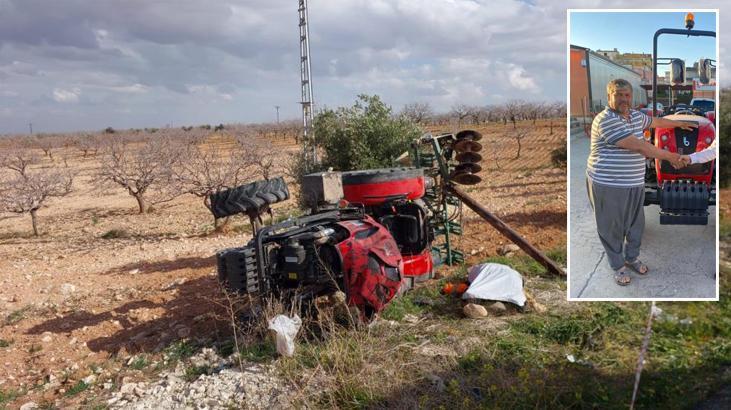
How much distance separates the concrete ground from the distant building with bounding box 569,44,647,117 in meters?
0.58

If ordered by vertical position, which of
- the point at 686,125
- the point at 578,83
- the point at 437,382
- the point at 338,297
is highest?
the point at 578,83

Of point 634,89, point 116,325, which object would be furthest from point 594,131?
point 116,325

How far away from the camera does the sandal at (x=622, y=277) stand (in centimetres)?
355

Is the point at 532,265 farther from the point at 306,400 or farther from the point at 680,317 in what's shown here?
the point at 306,400

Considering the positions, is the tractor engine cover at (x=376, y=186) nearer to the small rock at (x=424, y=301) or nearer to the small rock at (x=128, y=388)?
the small rock at (x=424, y=301)

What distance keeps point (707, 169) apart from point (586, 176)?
0.74 metres

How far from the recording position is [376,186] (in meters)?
5.63

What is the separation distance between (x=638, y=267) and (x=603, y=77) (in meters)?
1.22

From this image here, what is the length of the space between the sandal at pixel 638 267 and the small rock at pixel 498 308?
7.67 feet

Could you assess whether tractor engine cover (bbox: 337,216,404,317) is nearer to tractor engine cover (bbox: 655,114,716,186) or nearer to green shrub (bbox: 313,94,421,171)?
tractor engine cover (bbox: 655,114,716,186)

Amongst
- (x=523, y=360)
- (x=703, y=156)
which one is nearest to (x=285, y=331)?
(x=523, y=360)

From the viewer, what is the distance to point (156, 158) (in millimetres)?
17969

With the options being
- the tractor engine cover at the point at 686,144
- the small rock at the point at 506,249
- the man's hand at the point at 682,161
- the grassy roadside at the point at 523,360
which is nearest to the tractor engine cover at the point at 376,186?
the grassy roadside at the point at 523,360

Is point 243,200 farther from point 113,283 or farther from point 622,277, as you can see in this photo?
point 113,283
